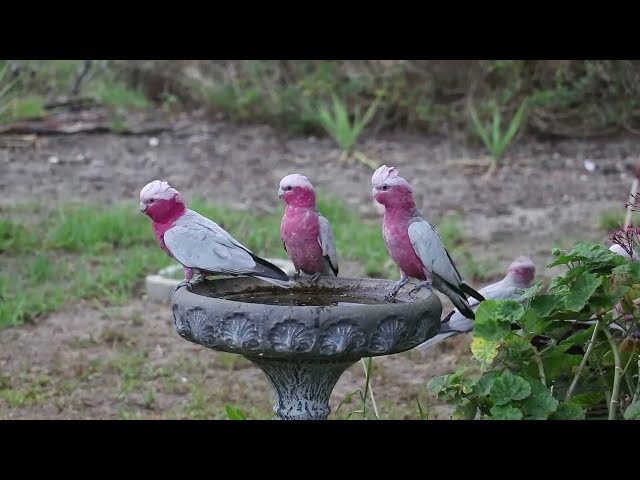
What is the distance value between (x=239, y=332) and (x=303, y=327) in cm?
18

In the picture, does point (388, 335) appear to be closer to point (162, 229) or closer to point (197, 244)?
point (197, 244)

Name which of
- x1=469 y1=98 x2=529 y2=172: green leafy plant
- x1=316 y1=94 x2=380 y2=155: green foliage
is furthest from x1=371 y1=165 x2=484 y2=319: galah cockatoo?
x1=316 y1=94 x2=380 y2=155: green foliage

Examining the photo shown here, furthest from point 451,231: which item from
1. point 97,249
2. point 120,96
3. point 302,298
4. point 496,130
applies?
point 120,96

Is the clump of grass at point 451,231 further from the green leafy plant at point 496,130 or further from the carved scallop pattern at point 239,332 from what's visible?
the carved scallop pattern at point 239,332

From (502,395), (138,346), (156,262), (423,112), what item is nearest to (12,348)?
(138,346)

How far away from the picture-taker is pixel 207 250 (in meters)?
2.94

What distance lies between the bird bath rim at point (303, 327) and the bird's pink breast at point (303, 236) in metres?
0.40

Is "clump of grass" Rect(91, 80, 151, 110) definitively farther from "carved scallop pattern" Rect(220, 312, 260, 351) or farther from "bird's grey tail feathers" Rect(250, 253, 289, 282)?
"carved scallop pattern" Rect(220, 312, 260, 351)

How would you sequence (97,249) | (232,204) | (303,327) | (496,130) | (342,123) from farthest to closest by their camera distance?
(342,123) < (496,130) < (232,204) < (97,249) < (303,327)

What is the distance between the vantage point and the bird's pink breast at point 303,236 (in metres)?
2.97

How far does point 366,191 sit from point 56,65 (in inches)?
200

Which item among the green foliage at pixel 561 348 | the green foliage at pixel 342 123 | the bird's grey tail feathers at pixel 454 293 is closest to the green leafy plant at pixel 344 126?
the green foliage at pixel 342 123

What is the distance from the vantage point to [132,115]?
387 inches

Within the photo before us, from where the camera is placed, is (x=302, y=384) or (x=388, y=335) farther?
(x=302, y=384)
